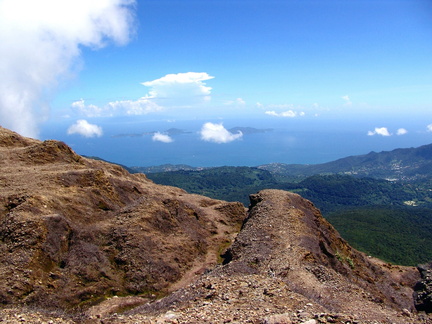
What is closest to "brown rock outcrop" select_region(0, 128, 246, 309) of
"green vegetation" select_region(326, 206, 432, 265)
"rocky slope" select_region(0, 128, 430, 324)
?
"rocky slope" select_region(0, 128, 430, 324)

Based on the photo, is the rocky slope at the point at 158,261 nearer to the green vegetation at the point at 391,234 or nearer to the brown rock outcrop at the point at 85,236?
the brown rock outcrop at the point at 85,236

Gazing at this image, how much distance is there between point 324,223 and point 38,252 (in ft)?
92.8

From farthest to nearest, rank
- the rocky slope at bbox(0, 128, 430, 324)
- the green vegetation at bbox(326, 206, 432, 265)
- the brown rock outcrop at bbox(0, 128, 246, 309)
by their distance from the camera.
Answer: the green vegetation at bbox(326, 206, 432, 265) → the brown rock outcrop at bbox(0, 128, 246, 309) → the rocky slope at bbox(0, 128, 430, 324)

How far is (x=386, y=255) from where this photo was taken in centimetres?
8669

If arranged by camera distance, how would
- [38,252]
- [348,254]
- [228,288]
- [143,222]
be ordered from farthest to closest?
[348,254]
[143,222]
[38,252]
[228,288]

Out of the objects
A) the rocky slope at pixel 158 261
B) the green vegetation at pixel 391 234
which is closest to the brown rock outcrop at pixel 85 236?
the rocky slope at pixel 158 261

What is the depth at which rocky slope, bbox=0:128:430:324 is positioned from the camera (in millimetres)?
14070

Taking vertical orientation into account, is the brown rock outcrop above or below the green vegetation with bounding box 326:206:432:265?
above

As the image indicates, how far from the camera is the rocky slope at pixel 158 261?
14.1 m

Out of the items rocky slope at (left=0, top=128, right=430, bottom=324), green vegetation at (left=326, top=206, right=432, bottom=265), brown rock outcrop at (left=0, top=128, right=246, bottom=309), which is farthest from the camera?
green vegetation at (left=326, top=206, right=432, bottom=265)

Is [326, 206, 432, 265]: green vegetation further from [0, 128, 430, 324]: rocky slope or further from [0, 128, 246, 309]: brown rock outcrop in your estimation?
[0, 128, 246, 309]: brown rock outcrop

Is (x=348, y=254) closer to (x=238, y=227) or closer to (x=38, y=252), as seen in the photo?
(x=238, y=227)

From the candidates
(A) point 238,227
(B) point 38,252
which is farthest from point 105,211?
(A) point 238,227

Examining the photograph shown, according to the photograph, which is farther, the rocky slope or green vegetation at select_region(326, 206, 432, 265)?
green vegetation at select_region(326, 206, 432, 265)
